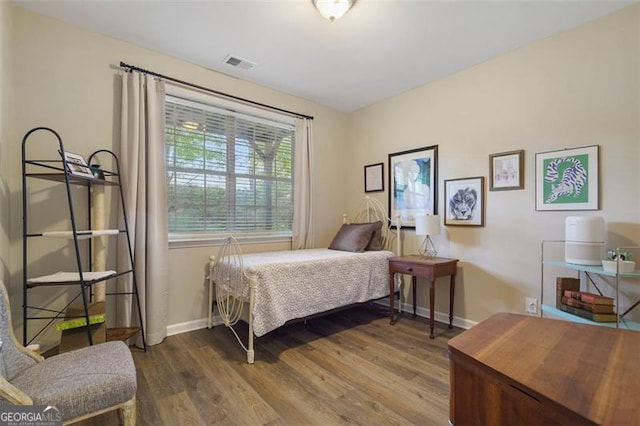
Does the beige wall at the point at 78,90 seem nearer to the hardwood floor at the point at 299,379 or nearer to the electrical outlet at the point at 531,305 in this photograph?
the hardwood floor at the point at 299,379

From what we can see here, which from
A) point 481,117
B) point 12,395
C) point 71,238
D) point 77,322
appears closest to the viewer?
point 12,395

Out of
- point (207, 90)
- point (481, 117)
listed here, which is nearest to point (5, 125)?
point (207, 90)

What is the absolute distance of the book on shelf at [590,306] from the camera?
6.19 feet

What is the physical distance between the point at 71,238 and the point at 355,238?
2518 millimetres

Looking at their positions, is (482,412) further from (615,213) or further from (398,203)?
(398,203)

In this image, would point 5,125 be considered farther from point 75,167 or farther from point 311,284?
point 311,284

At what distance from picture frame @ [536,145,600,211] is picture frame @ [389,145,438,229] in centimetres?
94

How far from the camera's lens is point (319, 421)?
1.57 m

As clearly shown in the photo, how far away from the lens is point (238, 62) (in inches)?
110

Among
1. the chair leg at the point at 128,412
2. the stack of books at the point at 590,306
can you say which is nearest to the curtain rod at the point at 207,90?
the chair leg at the point at 128,412

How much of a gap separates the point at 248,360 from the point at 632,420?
2.14 metres

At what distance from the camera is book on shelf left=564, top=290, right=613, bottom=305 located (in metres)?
1.90

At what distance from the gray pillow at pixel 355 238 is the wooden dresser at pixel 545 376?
2.30 metres

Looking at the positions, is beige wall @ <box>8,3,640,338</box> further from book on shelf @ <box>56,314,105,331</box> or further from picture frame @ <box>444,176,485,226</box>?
book on shelf @ <box>56,314,105,331</box>
